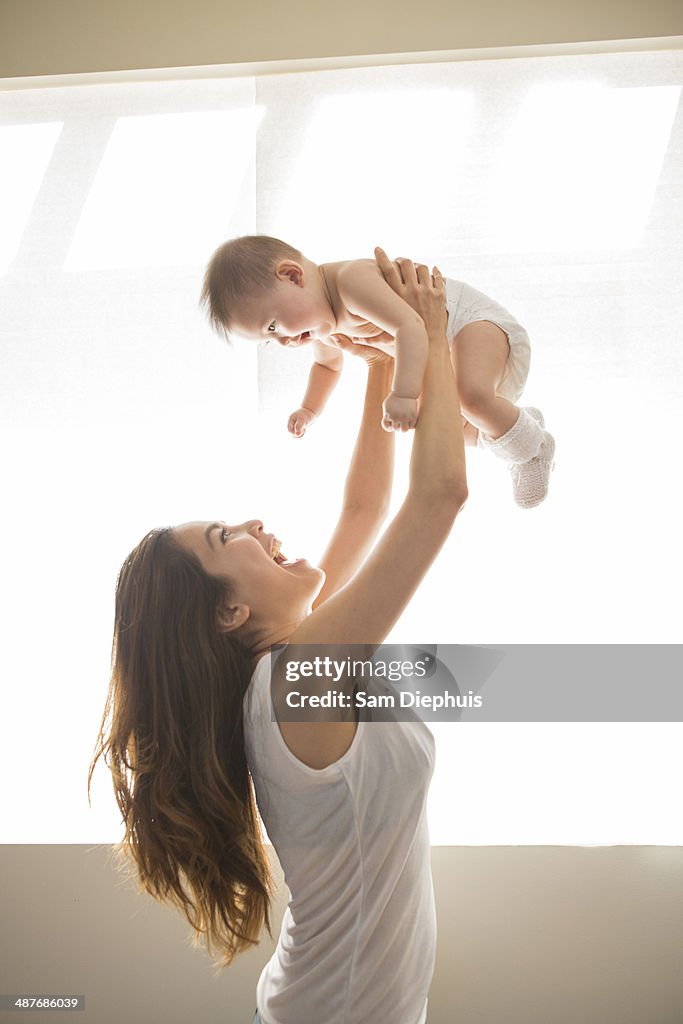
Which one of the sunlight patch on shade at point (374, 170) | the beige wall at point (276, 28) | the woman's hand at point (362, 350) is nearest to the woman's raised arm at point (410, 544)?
the woman's hand at point (362, 350)

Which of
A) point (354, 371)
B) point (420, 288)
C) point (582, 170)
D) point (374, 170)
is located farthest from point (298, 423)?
point (582, 170)

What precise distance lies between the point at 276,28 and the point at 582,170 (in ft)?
3.05

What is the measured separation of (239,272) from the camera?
1536 mm

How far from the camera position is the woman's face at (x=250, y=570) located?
1323mm

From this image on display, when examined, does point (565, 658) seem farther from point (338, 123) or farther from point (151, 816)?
point (338, 123)

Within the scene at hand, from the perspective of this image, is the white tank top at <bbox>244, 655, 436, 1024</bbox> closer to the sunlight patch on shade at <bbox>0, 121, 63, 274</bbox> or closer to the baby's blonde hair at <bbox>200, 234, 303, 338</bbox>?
the baby's blonde hair at <bbox>200, 234, 303, 338</bbox>

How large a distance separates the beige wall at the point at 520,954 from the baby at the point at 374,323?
41.9 inches

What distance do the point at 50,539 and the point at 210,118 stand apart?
48.9 inches

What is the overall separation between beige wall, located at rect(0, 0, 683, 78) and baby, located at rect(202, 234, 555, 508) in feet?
3.54

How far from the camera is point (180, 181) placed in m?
2.33

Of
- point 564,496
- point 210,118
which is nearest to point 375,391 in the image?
point 564,496

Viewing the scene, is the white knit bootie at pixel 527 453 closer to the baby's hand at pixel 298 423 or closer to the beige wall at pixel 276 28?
the baby's hand at pixel 298 423

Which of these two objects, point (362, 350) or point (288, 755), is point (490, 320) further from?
point (288, 755)

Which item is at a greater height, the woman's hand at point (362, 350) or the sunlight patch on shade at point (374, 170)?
the sunlight patch on shade at point (374, 170)
